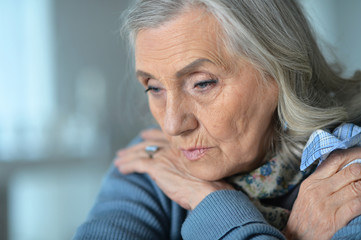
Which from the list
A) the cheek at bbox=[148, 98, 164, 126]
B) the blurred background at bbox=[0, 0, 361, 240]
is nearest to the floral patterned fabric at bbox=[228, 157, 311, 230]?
the cheek at bbox=[148, 98, 164, 126]

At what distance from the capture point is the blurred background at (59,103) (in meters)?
4.44

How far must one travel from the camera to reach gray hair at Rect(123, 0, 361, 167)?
120cm

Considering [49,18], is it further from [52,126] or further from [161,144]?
[161,144]

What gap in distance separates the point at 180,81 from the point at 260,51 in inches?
9.9

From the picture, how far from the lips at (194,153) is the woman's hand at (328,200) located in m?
0.33

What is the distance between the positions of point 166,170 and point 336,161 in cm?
60

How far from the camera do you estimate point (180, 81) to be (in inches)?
48.9

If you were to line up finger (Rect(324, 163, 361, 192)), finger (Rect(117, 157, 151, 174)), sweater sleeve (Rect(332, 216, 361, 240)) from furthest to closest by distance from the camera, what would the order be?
finger (Rect(117, 157, 151, 174))
finger (Rect(324, 163, 361, 192))
sweater sleeve (Rect(332, 216, 361, 240))

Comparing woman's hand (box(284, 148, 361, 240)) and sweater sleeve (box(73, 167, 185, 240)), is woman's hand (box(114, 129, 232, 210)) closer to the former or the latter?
sweater sleeve (box(73, 167, 185, 240))

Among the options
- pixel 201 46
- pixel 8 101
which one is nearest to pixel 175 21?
pixel 201 46

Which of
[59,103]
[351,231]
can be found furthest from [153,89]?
[59,103]

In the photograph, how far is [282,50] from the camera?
1.25 meters

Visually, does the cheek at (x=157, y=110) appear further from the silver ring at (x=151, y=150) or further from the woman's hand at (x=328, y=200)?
the woman's hand at (x=328, y=200)

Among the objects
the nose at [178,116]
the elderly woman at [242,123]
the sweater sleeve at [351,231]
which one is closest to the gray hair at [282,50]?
the elderly woman at [242,123]
